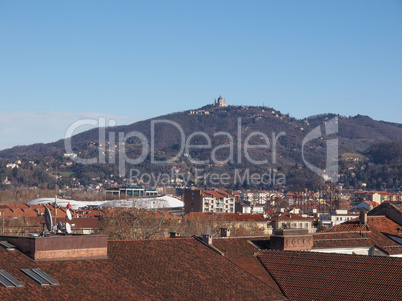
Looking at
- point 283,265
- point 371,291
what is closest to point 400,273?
point 371,291

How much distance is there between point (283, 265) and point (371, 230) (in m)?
14.7

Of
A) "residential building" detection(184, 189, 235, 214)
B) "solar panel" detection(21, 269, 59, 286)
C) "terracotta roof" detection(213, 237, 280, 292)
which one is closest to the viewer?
"solar panel" detection(21, 269, 59, 286)

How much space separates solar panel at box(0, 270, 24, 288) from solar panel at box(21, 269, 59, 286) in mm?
626

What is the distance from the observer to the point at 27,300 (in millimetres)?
17844

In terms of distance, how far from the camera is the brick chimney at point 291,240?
31609mm

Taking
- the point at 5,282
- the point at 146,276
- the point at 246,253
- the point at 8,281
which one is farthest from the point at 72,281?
the point at 246,253

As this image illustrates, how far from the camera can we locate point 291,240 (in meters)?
32.1

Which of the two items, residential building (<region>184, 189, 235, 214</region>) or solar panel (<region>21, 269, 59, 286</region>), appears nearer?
solar panel (<region>21, 269, 59, 286</region>)

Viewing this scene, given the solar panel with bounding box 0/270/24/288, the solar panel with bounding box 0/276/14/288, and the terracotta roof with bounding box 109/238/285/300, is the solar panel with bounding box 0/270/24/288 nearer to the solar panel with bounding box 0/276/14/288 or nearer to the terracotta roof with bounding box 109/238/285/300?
the solar panel with bounding box 0/276/14/288

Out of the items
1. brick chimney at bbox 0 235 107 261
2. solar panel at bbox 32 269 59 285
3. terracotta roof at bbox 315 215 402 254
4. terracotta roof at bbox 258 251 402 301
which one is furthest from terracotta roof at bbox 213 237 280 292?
solar panel at bbox 32 269 59 285

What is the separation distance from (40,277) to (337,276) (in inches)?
405

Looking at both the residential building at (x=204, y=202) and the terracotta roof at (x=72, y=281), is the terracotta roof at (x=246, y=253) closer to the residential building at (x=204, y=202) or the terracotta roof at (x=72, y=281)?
the terracotta roof at (x=72, y=281)

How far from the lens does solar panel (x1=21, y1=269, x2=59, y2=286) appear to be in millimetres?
19138

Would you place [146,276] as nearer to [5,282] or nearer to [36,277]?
[36,277]
